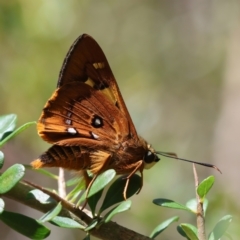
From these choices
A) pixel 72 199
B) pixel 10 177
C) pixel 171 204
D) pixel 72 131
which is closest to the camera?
pixel 10 177

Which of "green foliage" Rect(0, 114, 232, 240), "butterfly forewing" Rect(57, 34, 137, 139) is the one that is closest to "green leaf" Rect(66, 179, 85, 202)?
"green foliage" Rect(0, 114, 232, 240)

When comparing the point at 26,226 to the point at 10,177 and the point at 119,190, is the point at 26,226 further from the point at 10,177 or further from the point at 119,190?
the point at 119,190

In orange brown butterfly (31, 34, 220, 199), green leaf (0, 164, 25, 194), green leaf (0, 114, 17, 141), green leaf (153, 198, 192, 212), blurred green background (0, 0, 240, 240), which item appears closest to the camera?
green leaf (0, 164, 25, 194)

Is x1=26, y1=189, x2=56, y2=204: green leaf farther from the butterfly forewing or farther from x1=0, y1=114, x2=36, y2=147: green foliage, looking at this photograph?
the butterfly forewing

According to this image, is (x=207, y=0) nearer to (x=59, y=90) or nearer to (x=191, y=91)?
(x=191, y=91)

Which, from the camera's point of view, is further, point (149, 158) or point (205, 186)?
point (149, 158)

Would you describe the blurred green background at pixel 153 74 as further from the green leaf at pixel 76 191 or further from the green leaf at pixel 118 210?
the green leaf at pixel 118 210

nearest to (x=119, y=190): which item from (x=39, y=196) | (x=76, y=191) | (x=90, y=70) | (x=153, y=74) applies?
(x=76, y=191)
